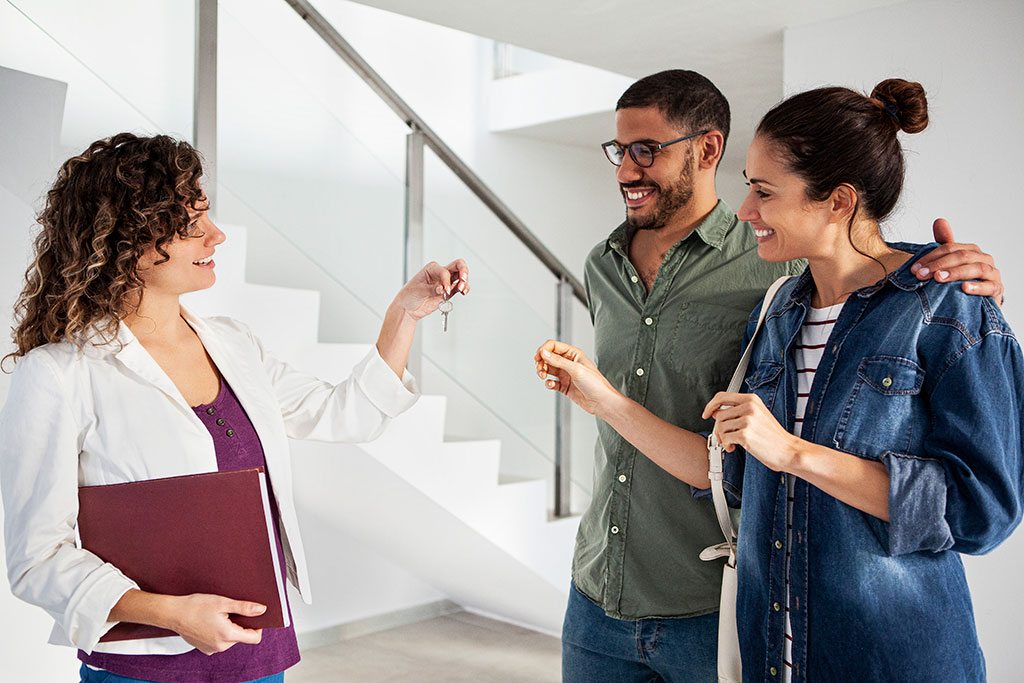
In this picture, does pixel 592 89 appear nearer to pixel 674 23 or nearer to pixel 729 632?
pixel 674 23

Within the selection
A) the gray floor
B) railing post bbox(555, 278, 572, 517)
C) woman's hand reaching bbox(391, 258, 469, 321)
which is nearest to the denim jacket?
woman's hand reaching bbox(391, 258, 469, 321)

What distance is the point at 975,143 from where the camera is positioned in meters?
3.14

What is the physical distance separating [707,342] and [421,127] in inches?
97.8

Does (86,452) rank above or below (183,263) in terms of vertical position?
below

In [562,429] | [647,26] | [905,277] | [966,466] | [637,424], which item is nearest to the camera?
[966,466]

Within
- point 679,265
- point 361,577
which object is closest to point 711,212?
point 679,265

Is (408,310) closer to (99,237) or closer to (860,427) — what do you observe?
(99,237)

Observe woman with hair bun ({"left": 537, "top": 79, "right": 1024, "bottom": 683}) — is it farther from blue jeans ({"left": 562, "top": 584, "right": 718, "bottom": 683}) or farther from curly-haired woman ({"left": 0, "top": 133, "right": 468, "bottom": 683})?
curly-haired woman ({"left": 0, "top": 133, "right": 468, "bottom": 683})

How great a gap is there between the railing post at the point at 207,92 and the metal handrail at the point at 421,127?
47cm

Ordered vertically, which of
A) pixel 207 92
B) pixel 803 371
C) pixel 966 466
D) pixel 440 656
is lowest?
pixel 440 656

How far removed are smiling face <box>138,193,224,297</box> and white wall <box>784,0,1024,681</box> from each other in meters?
2.40

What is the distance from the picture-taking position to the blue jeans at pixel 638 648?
155 centimetres

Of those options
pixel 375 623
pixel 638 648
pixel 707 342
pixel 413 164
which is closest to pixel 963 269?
pixel 707 342

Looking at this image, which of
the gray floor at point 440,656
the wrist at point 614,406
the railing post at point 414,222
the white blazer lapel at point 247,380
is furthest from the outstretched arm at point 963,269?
the gray floor at point 440,656
